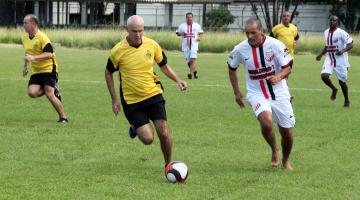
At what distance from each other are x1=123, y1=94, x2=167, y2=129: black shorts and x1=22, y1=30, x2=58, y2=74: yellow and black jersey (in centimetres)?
504

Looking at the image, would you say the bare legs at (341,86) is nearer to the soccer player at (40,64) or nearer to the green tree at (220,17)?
the soccer player at (40,64)

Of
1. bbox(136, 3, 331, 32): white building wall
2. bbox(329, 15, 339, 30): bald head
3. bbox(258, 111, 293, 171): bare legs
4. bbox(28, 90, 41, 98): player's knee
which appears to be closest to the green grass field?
bbox(258, 111, 293, 171): bare legs

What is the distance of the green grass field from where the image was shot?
9180mm

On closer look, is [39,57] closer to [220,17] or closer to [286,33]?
[286,33]

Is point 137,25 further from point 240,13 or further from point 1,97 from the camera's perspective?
point 240,13

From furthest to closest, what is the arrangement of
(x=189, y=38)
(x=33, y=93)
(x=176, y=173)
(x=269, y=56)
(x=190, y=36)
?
1. (x=190, y=36)
2. (x=189, y=38)
3. (x=33, y=93)
4. (x=269, y=56)
5. (x=176, y=173)

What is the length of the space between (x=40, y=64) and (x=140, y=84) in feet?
17.5

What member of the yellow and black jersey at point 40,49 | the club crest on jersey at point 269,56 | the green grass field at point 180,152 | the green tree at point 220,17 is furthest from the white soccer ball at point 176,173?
the green tree at point 220,17

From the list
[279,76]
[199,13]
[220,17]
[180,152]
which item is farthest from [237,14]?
[279,76]

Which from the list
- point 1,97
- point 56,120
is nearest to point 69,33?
point 1,97

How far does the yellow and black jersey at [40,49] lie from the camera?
14867mm

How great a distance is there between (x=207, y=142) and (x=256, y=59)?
9.53 feet

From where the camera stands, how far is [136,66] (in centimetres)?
1023

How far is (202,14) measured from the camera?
7231 cm
